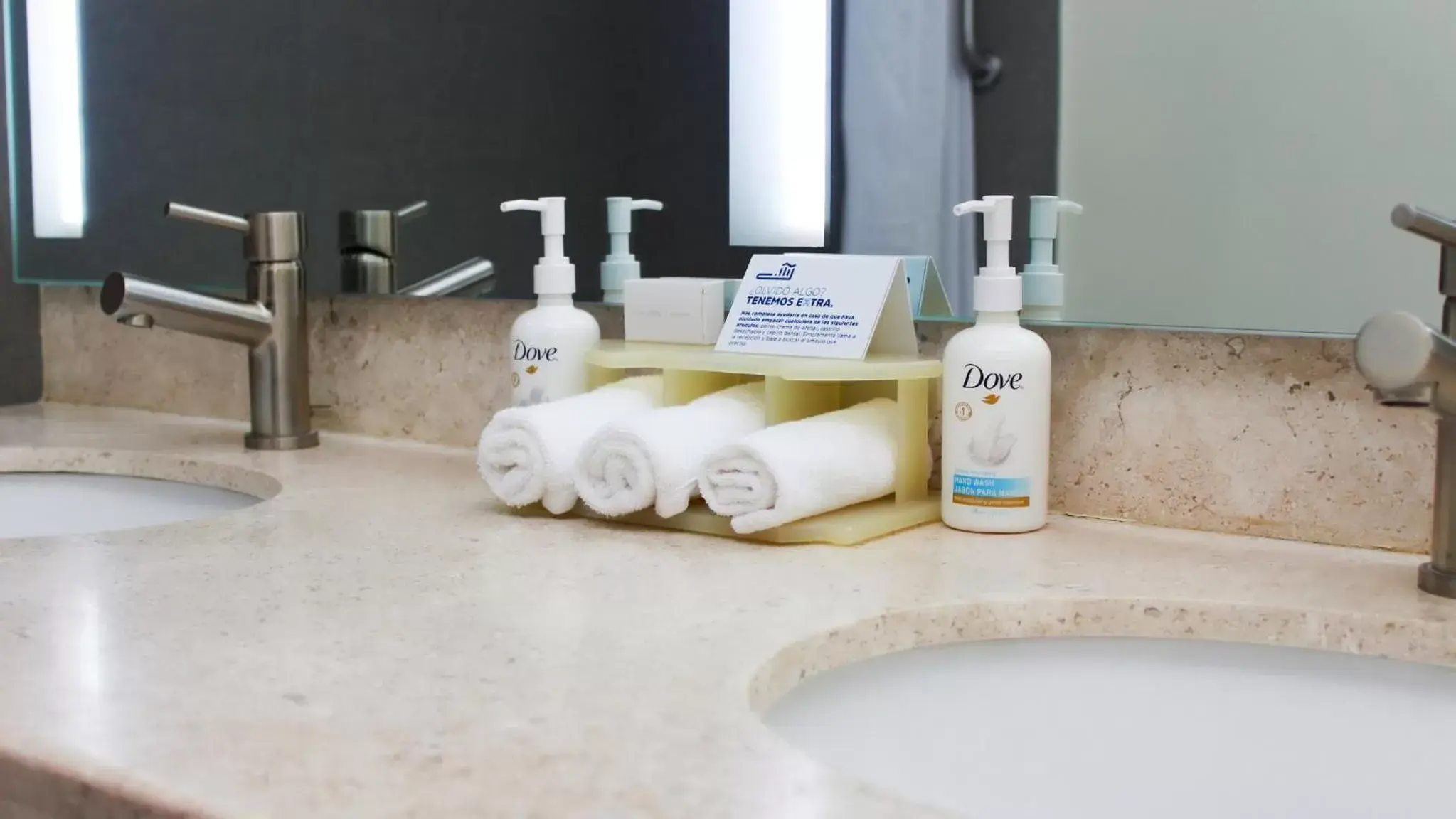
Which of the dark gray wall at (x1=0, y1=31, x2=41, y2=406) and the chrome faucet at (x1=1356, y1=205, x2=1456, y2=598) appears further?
the dark gray wall at (x1=0, y1=31, x2=41, y2=406)

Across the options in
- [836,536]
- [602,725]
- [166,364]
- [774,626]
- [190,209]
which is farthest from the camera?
[166,364]

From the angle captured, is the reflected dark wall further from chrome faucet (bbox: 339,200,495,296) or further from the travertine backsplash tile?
the travertine backsplash tile

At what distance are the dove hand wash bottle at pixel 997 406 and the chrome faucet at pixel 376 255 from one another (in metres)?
0.50

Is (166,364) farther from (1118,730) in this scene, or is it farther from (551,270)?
(1118,730)

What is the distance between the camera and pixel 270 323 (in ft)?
3.91

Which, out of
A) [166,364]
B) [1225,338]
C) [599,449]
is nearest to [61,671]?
[599,449]

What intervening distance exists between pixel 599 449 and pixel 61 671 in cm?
34

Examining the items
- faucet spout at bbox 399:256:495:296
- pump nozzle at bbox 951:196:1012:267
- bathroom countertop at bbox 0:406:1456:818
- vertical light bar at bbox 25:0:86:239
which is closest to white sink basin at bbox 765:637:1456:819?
bathroom countertop at bbox 0:406:1456:818

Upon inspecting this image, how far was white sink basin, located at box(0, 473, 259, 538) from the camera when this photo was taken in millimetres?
1190

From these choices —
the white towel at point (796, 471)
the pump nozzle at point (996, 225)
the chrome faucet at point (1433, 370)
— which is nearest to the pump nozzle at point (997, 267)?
the pump nozzle at point (996, 225)

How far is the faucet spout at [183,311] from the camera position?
1096 mm

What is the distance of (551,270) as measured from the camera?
1.03 metres

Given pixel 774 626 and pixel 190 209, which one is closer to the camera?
pixel 774 626

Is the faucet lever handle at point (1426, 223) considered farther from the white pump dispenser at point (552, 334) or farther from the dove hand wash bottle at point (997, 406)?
the white pump dispenser at point (552, 334)
